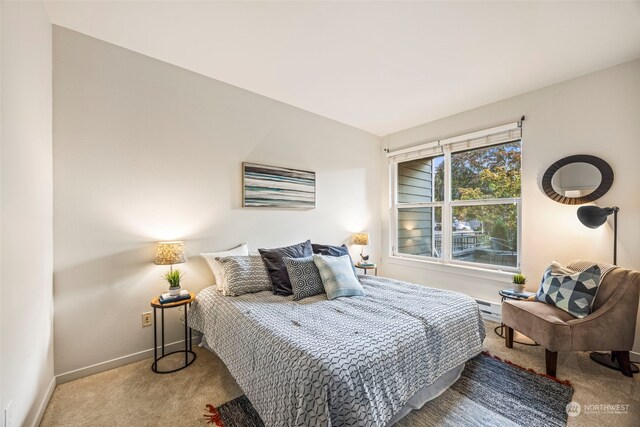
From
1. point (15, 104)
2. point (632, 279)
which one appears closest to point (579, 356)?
point (632, 279)

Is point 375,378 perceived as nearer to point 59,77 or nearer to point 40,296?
point 40,296

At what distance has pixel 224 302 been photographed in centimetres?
212

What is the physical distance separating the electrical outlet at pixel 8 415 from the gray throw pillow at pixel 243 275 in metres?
1.23

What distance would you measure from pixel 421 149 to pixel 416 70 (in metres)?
1.54

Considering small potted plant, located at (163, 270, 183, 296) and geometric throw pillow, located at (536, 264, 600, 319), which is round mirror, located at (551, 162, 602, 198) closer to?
geometric throw pillow, located at (536, 264, 600, 319)

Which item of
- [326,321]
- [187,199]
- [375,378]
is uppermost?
[187,199]

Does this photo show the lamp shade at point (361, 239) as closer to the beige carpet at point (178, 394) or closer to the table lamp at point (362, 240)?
the table lamp at point (362, 240)

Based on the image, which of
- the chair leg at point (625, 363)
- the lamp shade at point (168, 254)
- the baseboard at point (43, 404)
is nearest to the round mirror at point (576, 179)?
the chair leg at point (625, 363)

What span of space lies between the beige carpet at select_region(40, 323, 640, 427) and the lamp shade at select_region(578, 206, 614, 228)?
1168 mm

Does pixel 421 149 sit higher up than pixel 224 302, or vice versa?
pixel 421 149

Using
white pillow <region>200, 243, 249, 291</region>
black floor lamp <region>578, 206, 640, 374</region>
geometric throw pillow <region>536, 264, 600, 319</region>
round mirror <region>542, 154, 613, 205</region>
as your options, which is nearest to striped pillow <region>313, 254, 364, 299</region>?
white pillow <region>200, 243, 249, 291</region>

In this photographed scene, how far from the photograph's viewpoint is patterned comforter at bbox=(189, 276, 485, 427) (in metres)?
1.22

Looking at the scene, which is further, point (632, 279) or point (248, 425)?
point (632, 279)

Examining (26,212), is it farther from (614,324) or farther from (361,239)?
(614,324)
